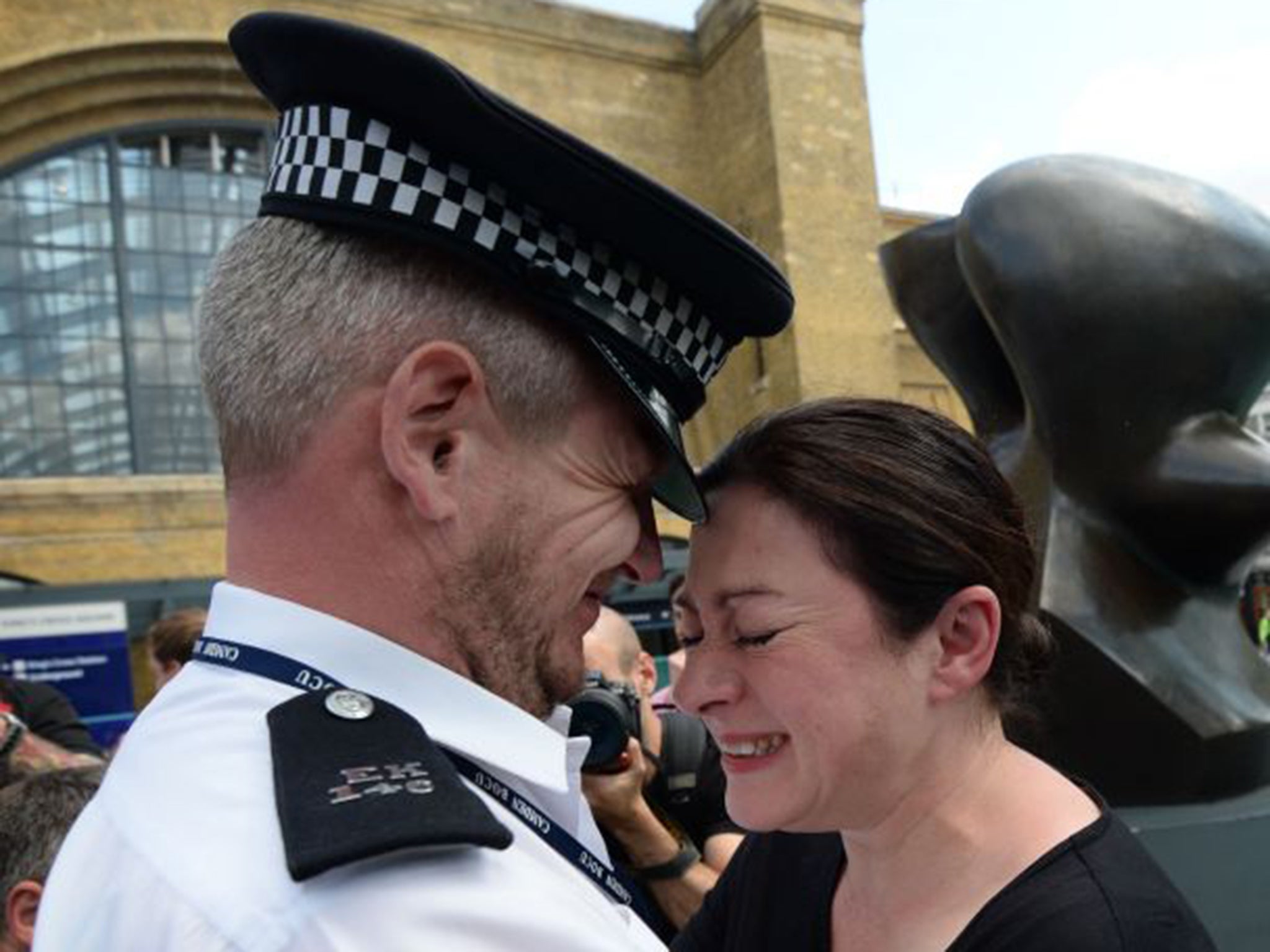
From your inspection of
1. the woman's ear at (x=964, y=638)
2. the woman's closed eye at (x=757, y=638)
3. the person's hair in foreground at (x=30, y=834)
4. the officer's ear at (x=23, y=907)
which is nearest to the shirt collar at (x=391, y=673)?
the woman's closed eye at (x=757, y=638)

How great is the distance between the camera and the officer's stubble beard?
884mm

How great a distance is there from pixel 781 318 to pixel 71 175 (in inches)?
591

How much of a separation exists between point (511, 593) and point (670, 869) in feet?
5.15

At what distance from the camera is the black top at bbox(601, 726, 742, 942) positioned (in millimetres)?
351

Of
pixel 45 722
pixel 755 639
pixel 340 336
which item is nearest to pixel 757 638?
pixel 755 639

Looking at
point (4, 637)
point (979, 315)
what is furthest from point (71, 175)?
point (979, 315)

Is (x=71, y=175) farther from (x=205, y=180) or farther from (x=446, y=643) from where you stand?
(x=446, y=643)

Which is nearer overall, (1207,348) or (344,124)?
(344,124)

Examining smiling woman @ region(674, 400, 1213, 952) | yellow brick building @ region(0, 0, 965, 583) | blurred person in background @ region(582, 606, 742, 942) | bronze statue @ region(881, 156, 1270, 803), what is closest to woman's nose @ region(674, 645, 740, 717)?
smiling woman @ region(674, 400, 1213, 952)

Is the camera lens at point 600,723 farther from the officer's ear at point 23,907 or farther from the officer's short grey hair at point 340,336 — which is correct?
the officer's short grey hair at point 340,336

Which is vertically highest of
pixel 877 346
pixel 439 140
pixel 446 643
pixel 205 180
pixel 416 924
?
pixel 205 180

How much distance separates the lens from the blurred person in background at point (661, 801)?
2.25m

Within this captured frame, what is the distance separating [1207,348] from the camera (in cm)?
300

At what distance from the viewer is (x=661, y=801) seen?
253 centimetres
